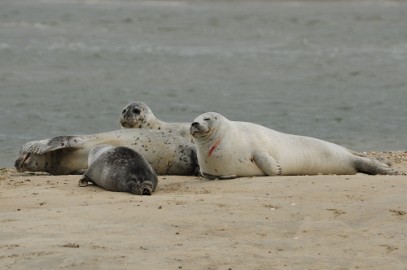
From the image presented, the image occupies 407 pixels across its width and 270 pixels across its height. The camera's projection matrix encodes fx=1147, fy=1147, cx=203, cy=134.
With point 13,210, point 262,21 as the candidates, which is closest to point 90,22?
point 262,21

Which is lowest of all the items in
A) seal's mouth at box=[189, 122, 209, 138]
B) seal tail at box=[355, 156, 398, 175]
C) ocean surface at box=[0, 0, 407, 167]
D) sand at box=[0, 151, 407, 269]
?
ocean surface at box=[0, 0, 407, 167]

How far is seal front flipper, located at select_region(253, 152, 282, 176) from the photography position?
29.4 feet

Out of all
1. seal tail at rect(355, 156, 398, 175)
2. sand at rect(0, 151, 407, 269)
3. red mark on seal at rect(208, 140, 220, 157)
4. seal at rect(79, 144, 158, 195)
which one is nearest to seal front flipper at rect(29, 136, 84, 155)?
seal at rect(79, 144, 158, 195)

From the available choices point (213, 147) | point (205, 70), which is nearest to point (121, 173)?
point (213, 147)

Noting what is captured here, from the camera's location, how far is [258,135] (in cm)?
921

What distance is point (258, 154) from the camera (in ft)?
29.7

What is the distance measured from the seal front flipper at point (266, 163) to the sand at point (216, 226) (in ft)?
1.00

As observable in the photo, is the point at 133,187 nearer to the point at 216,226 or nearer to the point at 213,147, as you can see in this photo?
the point at 213,147

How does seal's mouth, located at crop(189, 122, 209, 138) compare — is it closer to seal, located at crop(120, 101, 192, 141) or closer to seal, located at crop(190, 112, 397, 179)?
seal, located at crop(190, 112, 397, 179)

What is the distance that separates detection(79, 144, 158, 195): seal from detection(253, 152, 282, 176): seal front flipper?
90cm

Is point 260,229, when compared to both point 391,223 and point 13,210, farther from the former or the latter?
point 13,210

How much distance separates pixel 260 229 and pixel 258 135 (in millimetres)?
2464

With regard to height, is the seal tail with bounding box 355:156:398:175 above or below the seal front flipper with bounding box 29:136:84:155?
below

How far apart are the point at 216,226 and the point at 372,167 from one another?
9.50 ft
